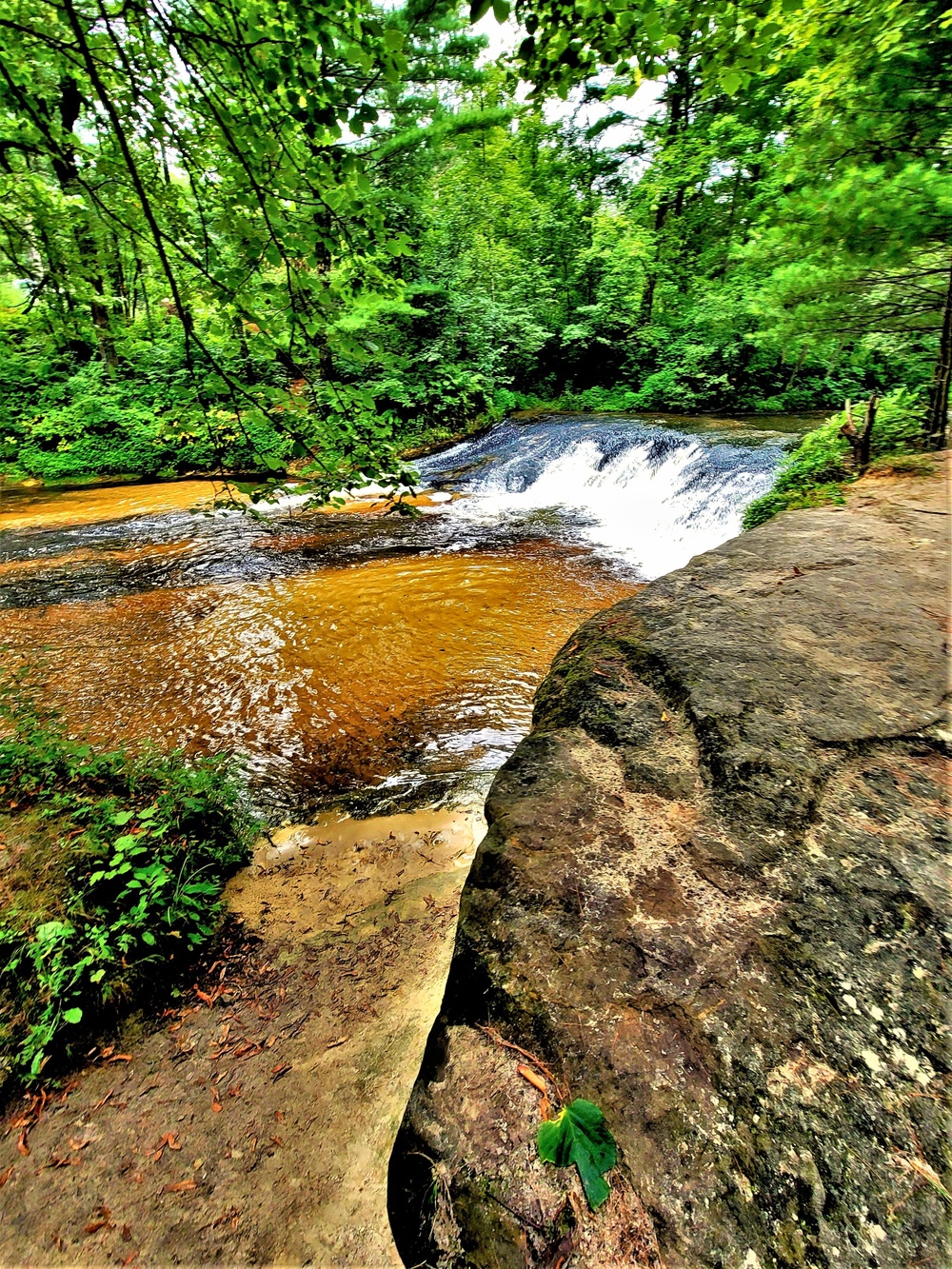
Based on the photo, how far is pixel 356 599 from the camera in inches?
252

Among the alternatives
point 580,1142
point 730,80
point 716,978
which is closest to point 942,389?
point 730,80

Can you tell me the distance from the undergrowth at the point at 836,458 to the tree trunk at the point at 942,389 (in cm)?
14

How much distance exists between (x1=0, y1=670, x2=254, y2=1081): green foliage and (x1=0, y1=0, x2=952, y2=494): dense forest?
6.57 ft

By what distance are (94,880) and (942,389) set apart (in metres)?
7.56

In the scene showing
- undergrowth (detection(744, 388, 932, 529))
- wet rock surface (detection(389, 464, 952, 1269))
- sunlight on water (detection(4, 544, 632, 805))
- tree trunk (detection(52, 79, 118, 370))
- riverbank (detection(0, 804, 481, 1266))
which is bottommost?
riverbank (detection(0, 804, 481, 1266))

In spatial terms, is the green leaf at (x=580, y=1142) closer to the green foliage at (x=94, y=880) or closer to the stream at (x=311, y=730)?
the stream at (x=311, y=730)

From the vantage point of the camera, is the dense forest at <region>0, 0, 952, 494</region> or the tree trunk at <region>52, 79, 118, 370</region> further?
the tree trunk at <region>52, 79, 118, 370</region>

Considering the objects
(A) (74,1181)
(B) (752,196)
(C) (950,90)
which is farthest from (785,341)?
(B) (752,196)

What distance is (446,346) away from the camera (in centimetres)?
1432

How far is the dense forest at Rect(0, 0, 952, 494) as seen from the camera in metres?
1.78

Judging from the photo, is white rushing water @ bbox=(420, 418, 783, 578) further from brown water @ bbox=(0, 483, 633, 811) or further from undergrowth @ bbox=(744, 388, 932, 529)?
undergrowth @ bbox=(744, 388, 932, 529)

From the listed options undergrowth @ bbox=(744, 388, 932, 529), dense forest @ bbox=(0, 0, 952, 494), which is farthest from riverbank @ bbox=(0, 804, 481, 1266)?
undergrowth @ bbox=(744, 388, 932, 529)

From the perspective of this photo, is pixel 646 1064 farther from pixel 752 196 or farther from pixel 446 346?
pixel 752 196

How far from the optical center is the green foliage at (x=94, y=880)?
→ 216cm
